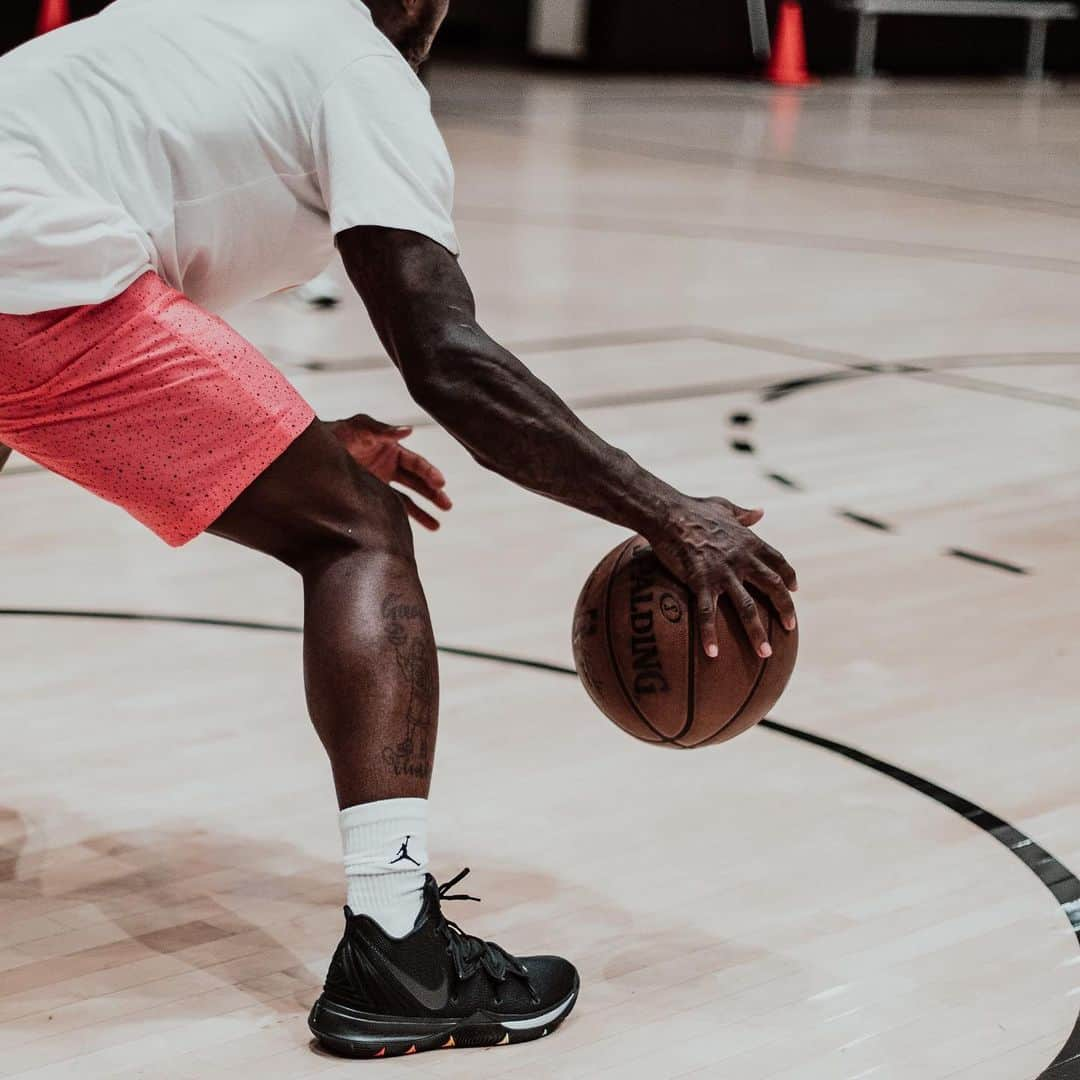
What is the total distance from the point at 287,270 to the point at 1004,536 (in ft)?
8.92

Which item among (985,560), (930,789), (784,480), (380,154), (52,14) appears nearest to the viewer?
(380,154)

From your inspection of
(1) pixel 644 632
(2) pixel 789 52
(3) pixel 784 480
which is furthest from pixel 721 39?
(1) pixel 644 632

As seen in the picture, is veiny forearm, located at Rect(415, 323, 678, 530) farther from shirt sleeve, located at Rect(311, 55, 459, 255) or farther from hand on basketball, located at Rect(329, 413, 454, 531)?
hand on basketball, located at Rect(329, 413, 454, 531)

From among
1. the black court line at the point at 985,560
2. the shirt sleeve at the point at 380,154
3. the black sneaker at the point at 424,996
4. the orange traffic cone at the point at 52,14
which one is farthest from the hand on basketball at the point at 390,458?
the orange traffic cone at the point at 52,14

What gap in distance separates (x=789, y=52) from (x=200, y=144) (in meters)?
18.0

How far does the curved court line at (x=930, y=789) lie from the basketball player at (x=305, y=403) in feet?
2.01

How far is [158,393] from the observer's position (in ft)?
8.07

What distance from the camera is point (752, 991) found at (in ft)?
8.55

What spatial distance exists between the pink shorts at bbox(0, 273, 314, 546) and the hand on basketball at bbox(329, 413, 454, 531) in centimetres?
42

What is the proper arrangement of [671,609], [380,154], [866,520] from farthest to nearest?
[866,520]
[671,609]
[380,154]

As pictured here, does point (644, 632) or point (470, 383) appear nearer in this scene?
point (470, 383)

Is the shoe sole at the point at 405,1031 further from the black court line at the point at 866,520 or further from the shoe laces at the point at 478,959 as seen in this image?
the black court line at the point at 866,520

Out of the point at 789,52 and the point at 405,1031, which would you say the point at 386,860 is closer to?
the point at 405,1031

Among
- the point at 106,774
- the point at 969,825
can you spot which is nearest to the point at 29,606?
the point at 106,774
